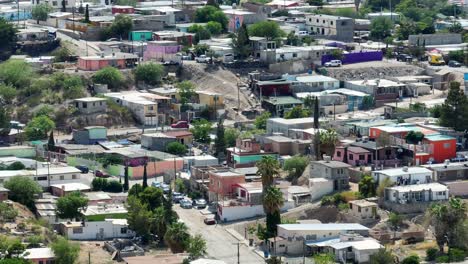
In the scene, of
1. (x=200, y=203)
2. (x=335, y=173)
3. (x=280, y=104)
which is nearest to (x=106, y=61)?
(x=280, y=104)

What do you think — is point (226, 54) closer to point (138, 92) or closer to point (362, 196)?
point (138, 92)

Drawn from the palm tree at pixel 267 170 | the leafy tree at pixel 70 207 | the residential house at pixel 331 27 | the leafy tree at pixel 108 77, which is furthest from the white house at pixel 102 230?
the residential house at pixel 331 27

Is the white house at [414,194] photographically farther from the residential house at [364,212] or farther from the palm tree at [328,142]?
the palm tree at [328,142]

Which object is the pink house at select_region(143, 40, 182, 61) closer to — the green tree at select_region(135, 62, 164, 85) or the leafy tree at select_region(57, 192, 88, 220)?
the green tree at select_region(135, 62, 164, 85)

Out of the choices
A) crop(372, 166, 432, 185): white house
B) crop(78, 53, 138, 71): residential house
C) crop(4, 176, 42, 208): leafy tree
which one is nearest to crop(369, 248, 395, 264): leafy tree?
crop(372, 166, 432, 185): white house

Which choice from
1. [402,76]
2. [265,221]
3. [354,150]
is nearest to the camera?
[265,221]

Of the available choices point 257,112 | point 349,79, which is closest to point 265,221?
point 257,112
